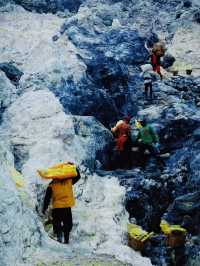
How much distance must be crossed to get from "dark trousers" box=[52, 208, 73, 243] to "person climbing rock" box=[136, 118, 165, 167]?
171 inches

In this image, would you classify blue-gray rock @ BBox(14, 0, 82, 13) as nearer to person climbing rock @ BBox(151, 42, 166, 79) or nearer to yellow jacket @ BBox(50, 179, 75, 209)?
person climbing rock @ BBox(151, 42, 166, 79)

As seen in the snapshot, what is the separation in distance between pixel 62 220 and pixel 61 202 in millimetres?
332

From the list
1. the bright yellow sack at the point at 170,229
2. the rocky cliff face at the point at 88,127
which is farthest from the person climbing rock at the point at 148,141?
the bright yellow sack at the point at 170,229

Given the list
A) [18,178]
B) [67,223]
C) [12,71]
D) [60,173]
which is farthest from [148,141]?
[12,71]

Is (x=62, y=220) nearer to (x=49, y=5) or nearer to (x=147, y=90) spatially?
(x=147, y=90)

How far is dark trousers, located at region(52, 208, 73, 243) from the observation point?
673 centimetres

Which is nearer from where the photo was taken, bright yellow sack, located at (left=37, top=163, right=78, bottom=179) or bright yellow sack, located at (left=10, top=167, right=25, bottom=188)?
bright yellow sack, located at (left=37, top=163, right=78, bottom=179)

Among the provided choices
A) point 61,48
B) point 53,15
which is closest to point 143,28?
point 53,15

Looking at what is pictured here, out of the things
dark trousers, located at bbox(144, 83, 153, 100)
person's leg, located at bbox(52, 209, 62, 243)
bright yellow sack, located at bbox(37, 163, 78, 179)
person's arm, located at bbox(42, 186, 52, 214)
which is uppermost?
dark trousers, located at bbox(144, 83, 153, 100)

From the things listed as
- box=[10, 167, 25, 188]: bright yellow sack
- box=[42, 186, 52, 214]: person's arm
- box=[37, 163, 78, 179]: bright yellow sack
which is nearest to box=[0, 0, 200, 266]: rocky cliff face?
box=[10, 167, 25, 188]: bright yellow sack

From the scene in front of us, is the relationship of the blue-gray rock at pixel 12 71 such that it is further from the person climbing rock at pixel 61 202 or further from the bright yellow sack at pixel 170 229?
the bright yellow sack at pixel 170 229

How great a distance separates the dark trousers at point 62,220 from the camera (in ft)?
22.1

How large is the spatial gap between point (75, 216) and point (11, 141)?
8.54ft

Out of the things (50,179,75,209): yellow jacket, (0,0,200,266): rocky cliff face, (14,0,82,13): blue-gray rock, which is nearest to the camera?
(0,0,200,266): rocky cliff face
